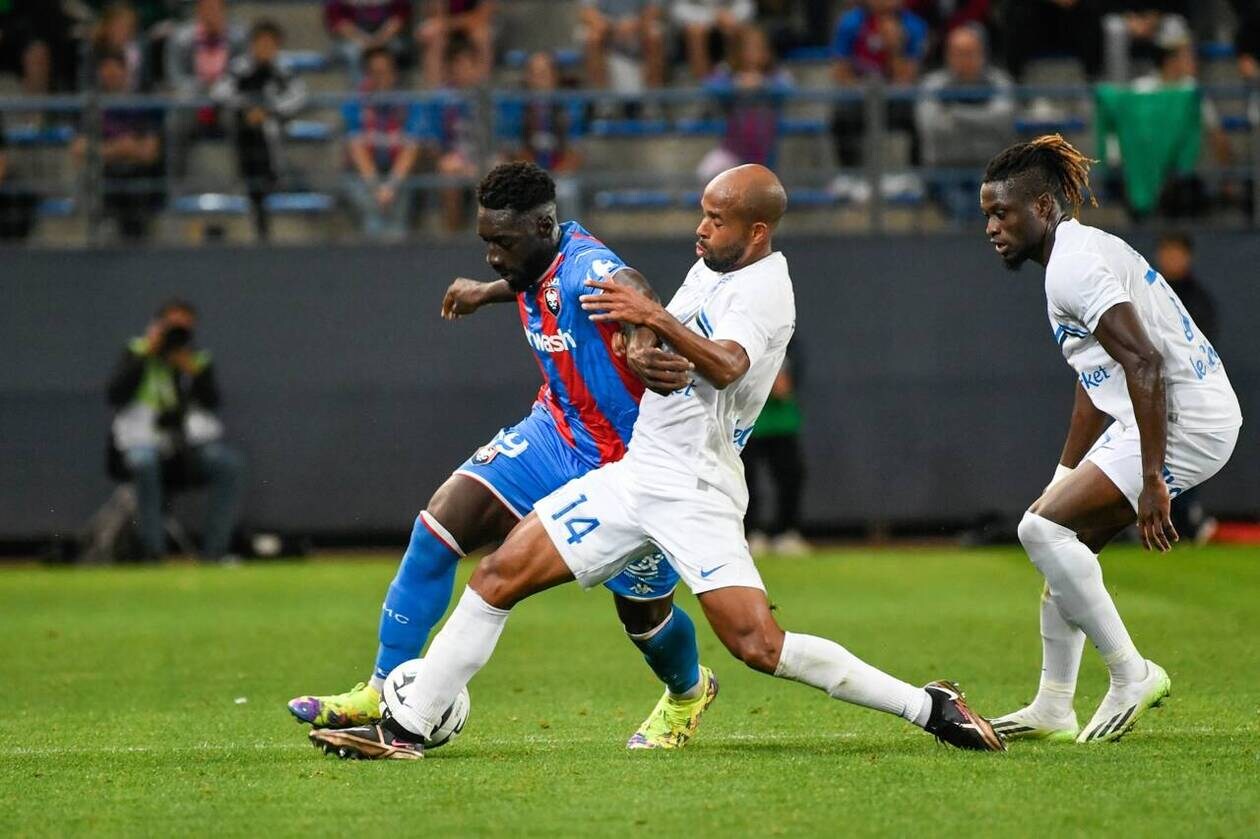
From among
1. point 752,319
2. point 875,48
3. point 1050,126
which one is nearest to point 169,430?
point 875,48

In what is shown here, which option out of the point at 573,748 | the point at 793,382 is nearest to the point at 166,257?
the point at 793,382

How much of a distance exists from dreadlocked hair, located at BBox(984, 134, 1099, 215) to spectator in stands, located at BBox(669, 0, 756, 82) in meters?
11.0

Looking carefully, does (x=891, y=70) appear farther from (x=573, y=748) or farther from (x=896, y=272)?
(x=573, y=748)

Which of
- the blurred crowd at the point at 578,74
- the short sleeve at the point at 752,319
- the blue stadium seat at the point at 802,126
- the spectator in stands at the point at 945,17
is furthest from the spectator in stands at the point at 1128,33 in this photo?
the short sleeve at the point at 752,319

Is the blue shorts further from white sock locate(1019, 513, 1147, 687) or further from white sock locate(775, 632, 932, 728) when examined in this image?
white sock locate(1019, 513, 1147, 687)

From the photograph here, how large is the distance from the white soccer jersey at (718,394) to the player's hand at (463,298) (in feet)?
4.79

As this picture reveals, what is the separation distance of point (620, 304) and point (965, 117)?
10.9 m

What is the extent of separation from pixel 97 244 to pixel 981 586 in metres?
8.74

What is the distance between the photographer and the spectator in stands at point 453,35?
1794 cm

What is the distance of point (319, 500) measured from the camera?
1756 cm

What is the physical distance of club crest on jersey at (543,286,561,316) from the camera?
734cm

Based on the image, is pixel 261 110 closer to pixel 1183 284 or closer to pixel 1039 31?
pixel 1039 31

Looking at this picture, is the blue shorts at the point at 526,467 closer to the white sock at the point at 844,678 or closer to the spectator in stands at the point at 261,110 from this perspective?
the white sock at the point at 844,678

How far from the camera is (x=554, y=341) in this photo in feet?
24.5
